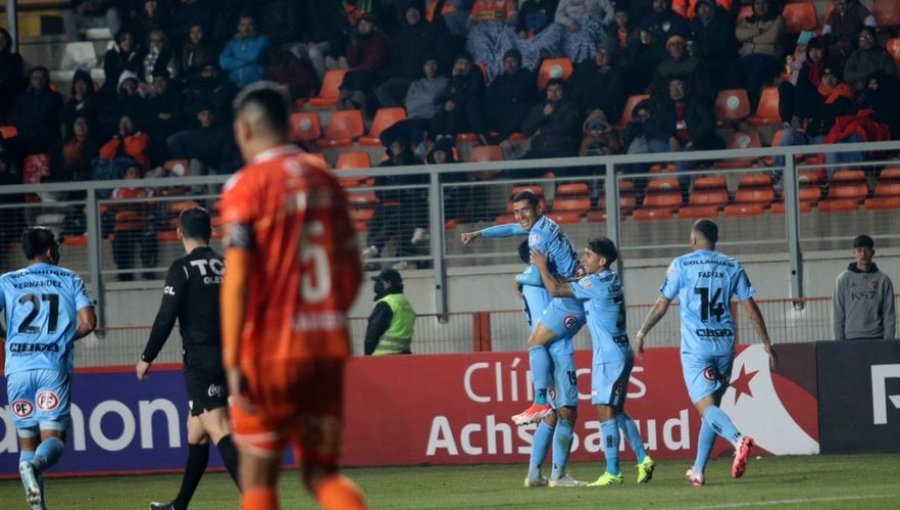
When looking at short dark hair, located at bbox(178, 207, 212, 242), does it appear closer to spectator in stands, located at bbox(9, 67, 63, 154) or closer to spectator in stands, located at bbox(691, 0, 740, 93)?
spectator in stands, located at bbox(691, 0, 740, 93)

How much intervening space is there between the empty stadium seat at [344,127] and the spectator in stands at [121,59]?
3209 millimetres

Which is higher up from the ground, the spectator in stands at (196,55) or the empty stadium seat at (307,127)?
the spectator in stands at (196,55)

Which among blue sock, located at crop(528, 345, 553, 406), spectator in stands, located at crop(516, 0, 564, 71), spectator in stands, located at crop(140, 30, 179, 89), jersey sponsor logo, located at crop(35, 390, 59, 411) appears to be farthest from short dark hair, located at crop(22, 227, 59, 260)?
spectator in stands, located at crop(140, 30, 179, 89)

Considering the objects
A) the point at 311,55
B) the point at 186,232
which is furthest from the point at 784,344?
the point at 311,55

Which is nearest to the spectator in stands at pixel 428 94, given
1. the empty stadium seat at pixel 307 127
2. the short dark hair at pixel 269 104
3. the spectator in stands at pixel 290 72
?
the empty stadium seat at pixel 307 127

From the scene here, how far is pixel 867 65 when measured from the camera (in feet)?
63.2

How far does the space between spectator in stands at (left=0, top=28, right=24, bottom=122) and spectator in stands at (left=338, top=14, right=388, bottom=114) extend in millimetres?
4781

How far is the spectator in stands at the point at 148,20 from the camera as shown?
2280 centimetres

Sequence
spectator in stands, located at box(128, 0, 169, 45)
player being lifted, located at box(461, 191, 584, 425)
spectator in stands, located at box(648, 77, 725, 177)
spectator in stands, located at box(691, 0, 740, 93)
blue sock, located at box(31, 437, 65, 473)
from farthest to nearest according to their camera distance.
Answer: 1. spectator in stands, located at box(128, 0, 169, 45)
2. spectator in stands, located at box(691, 0, 740, 93)
3. spectator in stands, located at box(648, 77, 725, 177)
4. player being lifted, located at box(461, 191, 584, 425)
5. blue sock, located at box(31, 437, 65, 473)

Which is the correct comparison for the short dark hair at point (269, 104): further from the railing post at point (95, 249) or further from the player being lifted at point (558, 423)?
the railing post at point (95, 249)

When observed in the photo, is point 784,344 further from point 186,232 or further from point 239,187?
point 239,187

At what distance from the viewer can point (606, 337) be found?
42.6 feet

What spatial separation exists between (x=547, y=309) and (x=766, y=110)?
764 centimetres

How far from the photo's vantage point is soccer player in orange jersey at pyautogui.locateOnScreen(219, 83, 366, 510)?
19.1 feet
